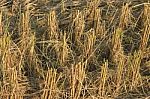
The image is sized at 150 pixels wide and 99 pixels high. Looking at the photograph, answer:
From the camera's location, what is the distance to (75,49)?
3.55 m

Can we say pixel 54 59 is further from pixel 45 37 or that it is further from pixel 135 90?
pixel 135 90

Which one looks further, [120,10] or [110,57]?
[120,10]

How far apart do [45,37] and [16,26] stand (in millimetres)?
311

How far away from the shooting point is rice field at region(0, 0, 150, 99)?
9.87ft

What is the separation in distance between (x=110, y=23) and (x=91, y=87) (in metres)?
0.97

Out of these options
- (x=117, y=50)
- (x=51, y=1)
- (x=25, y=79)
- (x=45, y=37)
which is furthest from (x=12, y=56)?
(x=51, y=1)

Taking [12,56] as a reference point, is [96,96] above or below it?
below

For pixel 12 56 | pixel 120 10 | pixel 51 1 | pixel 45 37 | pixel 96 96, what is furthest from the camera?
pixel 51 1

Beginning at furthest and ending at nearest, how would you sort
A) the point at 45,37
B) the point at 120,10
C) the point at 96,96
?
the point at 120,10 < the point at 45,37 < the point at 96,96

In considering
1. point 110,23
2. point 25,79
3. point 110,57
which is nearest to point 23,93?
point 25,79

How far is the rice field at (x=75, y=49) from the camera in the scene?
3.01 metres

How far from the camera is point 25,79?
125 inches

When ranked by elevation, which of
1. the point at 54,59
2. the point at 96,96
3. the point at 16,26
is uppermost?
the point at 16,26

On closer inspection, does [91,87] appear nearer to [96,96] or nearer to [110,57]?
[96,96]
